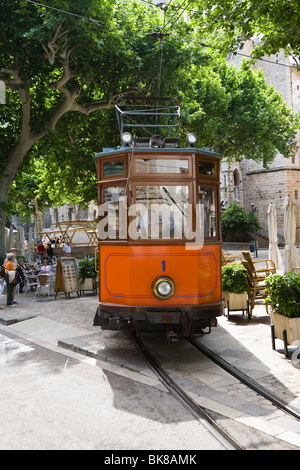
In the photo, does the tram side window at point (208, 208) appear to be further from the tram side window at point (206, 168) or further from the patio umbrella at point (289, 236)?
the patio umbrella at point (289, 236)

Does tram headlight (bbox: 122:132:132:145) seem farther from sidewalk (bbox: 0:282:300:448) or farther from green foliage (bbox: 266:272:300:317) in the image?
sidewalk (bbox: 0:282:300:448)

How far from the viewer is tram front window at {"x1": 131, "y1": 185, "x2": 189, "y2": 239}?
632 cm

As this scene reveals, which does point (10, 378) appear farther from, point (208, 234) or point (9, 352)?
point (208, 234)

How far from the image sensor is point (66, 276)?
1301 centimetres

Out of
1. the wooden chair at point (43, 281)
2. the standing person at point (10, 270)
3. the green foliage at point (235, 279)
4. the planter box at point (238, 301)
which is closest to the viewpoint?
the green foliage at point (235, 279)

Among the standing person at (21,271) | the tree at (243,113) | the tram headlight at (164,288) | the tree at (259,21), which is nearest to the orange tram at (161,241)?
the tram headlight at (164,288)

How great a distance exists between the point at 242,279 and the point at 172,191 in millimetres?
3477

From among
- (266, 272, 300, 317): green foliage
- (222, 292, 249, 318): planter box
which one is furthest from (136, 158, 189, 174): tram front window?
(222, 292, 249, 318): planter box

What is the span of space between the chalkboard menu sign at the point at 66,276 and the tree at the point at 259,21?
7437 millimetres

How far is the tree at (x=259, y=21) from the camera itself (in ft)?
26.8

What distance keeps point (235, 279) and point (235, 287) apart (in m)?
0.17

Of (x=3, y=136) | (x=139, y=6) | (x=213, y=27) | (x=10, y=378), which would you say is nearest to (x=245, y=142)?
(x=139, y=6)

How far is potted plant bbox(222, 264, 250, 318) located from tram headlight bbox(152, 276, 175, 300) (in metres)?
3.12

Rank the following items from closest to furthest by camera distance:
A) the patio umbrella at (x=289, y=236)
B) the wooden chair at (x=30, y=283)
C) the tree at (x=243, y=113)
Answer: the patio umbrella at (x=289, y=236)
the wooden chair at (x=30, y=283)
the tree at (x=243, y=113)
